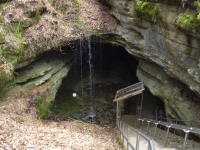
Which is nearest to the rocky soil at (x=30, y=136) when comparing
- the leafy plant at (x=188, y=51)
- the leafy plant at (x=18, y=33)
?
the leafy plant at (x=18, y=33)

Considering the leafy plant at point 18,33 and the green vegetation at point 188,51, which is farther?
the leafy plant at point 18,33

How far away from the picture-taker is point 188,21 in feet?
26.6

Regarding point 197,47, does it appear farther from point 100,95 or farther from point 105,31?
point 100,95

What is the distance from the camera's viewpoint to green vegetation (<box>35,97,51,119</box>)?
11171 mm

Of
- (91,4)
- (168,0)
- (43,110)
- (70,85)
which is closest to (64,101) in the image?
(70,85)

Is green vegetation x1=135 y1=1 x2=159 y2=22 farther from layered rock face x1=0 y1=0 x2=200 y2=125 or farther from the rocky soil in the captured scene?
the rocky soil

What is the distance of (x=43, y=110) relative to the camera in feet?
37.8

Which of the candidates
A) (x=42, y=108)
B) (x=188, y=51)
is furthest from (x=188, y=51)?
(x=42, y=108)

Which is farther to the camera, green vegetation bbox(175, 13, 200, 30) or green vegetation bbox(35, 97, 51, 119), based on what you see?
green vegetation bbox(35, 97, 51, 119)

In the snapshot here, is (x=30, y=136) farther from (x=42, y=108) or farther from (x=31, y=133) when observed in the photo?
(x=42, y=108)

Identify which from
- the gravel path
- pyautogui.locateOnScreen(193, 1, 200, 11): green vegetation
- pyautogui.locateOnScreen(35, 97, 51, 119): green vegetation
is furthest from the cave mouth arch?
pyautogui.locateOnScreen(193, 1, 200, 11): green vegetation

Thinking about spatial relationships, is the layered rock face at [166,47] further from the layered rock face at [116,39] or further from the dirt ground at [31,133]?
the dirt ground at [31,133]

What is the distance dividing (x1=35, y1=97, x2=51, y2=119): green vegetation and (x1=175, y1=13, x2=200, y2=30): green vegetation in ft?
24.8

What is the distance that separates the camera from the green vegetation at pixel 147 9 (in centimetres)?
992
